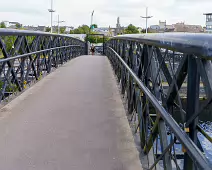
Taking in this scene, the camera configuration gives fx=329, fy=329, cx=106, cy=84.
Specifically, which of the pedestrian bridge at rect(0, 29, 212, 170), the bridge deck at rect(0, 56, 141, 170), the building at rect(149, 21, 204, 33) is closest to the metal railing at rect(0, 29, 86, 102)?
the pedestrian bridge at rect(0, 29, 212, 170)

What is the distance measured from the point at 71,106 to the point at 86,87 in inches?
77.9

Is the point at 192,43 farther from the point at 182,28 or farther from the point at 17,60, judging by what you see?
the point at 182,28

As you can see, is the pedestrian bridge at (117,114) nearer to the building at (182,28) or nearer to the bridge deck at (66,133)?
the bridge deck at (66,133)

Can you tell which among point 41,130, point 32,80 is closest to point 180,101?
point 41,130

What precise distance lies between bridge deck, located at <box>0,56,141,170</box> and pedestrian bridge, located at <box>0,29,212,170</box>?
0.01 meters

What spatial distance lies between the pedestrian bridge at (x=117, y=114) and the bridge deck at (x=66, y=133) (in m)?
0.01

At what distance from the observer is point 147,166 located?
3268mm

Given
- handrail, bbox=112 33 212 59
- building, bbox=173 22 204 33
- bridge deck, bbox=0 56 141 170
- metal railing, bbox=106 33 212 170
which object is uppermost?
building, bbox=173 22 204 33

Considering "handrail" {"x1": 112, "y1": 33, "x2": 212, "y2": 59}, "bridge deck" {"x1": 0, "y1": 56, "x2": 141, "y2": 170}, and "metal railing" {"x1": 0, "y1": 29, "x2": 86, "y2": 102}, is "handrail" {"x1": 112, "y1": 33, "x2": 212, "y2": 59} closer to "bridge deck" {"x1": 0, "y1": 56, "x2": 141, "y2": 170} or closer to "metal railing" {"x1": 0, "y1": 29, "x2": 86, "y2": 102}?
"bridge deck" {"x1": 0, "y1": 56, "x2": 141, "y2": 170}

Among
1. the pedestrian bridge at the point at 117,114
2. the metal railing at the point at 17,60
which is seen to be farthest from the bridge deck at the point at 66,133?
the metal railing at the point at 17,60

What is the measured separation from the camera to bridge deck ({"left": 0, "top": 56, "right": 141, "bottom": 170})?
335 cm

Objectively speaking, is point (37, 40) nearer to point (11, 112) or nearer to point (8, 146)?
point (11, 112)

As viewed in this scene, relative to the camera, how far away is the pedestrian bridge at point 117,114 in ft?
6.35

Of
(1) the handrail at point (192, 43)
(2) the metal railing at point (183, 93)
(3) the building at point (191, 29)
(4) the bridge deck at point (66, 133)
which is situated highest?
(3) the building at point (191, 29)
